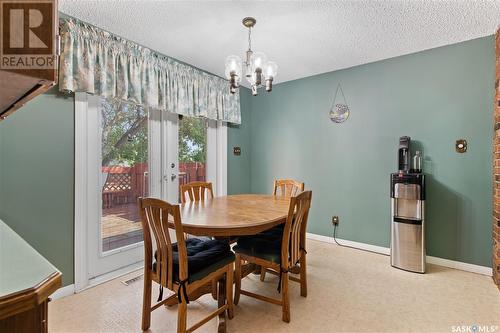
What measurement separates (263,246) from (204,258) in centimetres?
50

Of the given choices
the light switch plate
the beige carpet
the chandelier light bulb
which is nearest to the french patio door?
the beige carpet

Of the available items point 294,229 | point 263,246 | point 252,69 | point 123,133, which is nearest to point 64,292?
point 123,133

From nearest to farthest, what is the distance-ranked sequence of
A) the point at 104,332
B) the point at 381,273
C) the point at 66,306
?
the point at 104,332 → the point at 66,306 → the point at 381,273

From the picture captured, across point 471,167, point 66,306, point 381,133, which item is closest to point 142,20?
point 66,306

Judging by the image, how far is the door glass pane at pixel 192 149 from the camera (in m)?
3.30

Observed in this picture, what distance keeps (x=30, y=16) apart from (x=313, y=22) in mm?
2201

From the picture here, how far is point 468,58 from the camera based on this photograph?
2.63 metres

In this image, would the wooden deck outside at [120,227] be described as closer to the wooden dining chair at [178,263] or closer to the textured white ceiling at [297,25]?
the wooden dining chair at [178,263]

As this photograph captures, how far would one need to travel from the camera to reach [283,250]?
1.77 metres

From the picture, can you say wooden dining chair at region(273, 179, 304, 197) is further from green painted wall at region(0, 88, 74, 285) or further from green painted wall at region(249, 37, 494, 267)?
green painted wall at region(0, 88, 74, 285)

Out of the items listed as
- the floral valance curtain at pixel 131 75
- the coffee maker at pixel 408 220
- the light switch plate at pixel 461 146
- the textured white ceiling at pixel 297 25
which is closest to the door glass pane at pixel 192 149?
the floral valance curtain at pixel 131 75

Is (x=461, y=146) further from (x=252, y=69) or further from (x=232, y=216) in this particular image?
(x=232, y=216)

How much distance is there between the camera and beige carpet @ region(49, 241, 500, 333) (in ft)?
5.74

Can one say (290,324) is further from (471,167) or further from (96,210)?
(471,167)
